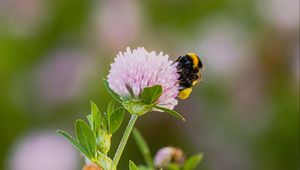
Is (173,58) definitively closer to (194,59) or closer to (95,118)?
(194,59)

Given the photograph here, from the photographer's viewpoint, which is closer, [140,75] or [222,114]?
[140,75]

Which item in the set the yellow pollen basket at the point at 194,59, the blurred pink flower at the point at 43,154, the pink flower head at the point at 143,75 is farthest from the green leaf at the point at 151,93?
the blurred pink flower at the point at 43,154

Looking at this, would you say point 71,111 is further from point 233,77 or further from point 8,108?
point 233,77

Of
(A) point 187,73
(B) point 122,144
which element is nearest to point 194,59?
(A) point 187,73

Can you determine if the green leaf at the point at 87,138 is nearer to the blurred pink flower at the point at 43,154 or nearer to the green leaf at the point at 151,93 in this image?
the green leaf at the point at 151,93

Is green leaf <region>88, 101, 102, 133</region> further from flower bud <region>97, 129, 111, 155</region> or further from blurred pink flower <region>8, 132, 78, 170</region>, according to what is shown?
blurred pink flower <region>8, 132, 78, 170</region>

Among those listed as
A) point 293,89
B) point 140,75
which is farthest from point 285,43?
point 140,75

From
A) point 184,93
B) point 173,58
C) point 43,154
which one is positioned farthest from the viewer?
point 173,58
